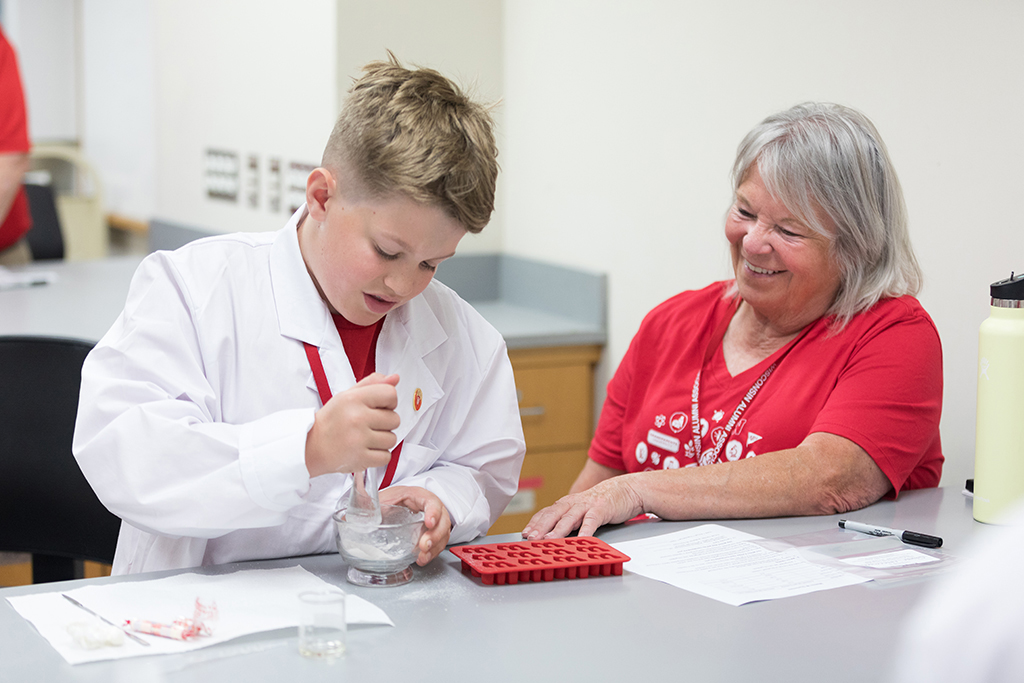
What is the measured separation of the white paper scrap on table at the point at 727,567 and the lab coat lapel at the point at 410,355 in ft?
0.97

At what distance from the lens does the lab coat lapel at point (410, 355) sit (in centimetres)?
130

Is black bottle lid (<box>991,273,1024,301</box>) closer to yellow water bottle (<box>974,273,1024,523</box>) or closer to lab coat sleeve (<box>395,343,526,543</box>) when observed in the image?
yellow water bottle (<box>974,273,1024,523</box>)

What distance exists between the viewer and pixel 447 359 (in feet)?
4.50

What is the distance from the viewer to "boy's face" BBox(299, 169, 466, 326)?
44.5 inches

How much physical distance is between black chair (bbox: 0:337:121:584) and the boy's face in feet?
1.92

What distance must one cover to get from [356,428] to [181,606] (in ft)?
0.79

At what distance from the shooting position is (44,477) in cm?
156

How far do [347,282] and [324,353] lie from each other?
0.33 ft

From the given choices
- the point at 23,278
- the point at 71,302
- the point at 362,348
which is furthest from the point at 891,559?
the point at 23,278

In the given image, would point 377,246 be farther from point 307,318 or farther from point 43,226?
point 43,226

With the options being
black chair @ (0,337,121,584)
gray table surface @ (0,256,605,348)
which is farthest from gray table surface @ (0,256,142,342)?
black chair @ (0,337,121,584)

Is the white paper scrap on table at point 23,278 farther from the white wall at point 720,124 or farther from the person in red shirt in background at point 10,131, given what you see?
the white wall at point 720,124

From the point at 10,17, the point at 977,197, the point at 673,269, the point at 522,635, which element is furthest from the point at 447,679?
the point at 10,17

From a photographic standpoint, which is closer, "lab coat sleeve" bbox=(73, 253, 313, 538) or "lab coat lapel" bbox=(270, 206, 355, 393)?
"lab coat sleeve" bbox=(73, 253, 313, 538)
